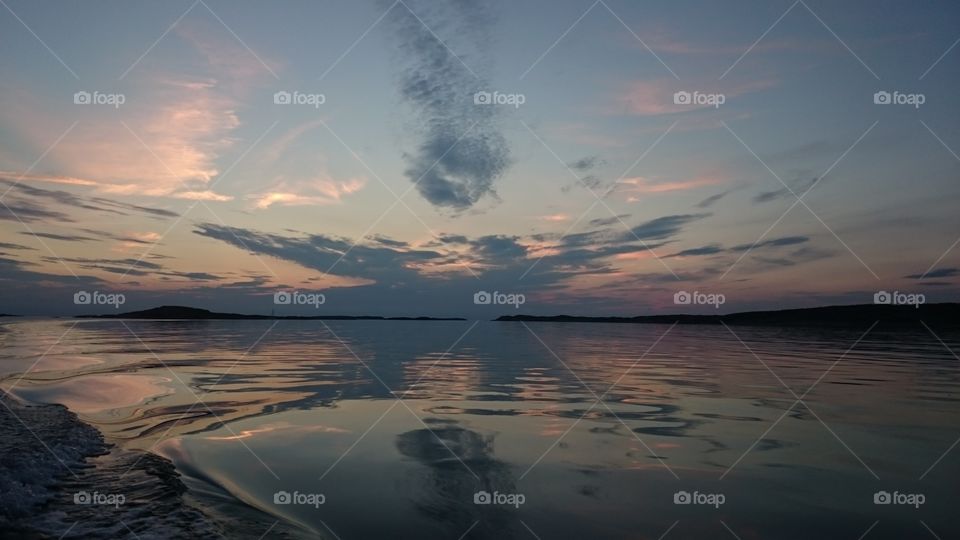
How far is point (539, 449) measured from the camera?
10586 millimetres

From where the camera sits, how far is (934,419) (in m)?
13.3

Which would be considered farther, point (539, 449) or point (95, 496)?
point (539, 449)

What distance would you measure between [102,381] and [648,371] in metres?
21.4

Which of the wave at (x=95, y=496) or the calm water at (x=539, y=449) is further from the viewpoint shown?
the calm water at (x=539, y=449)

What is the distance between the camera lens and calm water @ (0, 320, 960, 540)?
7344 mm

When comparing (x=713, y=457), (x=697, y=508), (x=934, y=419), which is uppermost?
(x=934, y=419)

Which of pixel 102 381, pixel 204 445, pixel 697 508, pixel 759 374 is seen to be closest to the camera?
pixel 697 508

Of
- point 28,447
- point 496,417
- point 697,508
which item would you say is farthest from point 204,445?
point 697,508

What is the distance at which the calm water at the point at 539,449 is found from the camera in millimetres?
7344

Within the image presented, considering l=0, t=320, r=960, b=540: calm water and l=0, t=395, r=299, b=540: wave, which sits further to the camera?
l=0, t=320, r=960, b=540: calm water

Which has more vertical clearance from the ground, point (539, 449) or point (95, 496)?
point (539, 449)

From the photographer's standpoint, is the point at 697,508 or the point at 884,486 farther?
→ the point at 884,486

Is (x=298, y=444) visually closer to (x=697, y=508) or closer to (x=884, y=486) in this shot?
(x=697, y=508)

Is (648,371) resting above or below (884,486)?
above
